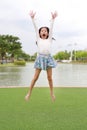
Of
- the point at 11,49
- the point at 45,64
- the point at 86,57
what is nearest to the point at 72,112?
the point at 45,64

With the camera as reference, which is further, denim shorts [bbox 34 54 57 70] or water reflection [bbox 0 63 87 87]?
water reflection [bbox 0 63 87 87]

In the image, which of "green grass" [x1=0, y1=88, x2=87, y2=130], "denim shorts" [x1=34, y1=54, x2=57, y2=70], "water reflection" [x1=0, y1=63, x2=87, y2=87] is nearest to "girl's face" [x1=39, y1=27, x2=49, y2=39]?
"denim shorts" [x1=34, y1=54, x2=57, y2=70]

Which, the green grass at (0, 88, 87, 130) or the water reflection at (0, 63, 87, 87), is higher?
the green grass at (0, 88, 87, 130)

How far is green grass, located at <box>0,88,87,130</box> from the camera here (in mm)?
5922

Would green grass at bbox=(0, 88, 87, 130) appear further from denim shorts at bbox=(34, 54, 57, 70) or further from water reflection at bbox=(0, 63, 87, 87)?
water reflection at bbox=(0, 63, 87, 87)

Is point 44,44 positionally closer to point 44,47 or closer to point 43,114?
point 44,47

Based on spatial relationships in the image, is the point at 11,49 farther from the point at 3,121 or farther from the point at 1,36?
the point at 3,121

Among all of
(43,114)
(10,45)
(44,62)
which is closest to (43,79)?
(44,62)

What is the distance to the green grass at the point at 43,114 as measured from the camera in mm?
5922

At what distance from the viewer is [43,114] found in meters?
6.86

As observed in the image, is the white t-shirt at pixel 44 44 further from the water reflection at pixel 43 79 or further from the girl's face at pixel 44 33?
the water reflection at pixel 43 79

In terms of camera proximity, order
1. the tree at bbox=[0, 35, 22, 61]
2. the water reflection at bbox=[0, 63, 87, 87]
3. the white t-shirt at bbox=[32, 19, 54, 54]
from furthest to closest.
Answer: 1. the tree at bbox=[0, 35, 22, 61]
2. the water reflection at bbox=[0, 63, 87, 87]
3. the white t-shirt at bbox=[32, 19, 54, 54]

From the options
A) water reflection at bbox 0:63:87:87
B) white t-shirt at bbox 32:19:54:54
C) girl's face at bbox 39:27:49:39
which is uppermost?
girl's face at bbox 39:27:49:39

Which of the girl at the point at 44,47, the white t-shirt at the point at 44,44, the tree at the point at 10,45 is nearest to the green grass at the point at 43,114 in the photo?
the girl at the point at 44,47
